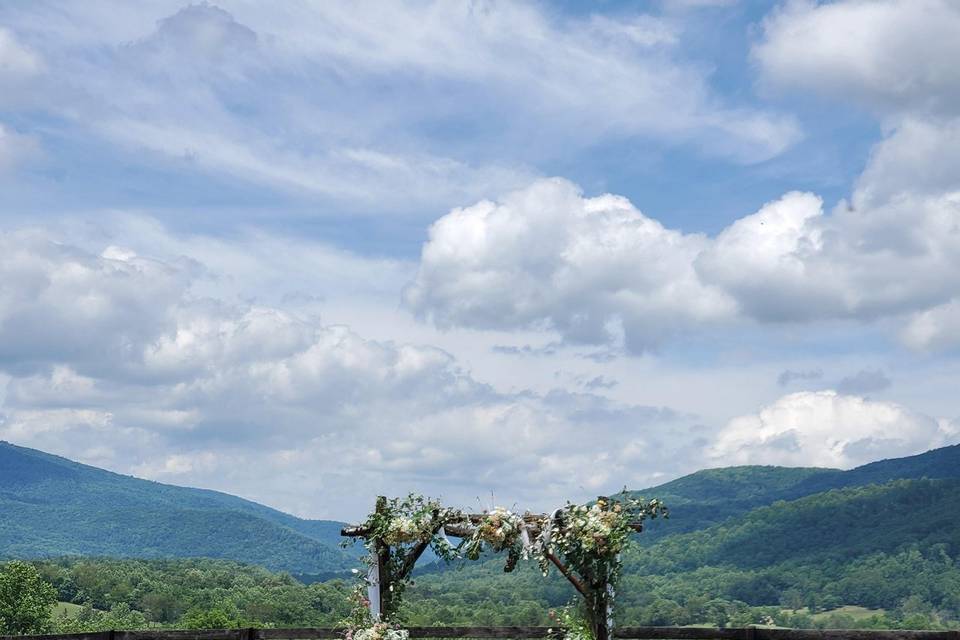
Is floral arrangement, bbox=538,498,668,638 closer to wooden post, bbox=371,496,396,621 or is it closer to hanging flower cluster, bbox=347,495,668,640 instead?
hanging flower cluster, bbox=347,495,668,640

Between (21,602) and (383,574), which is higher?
(383,574)

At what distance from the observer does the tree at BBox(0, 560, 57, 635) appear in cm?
7088

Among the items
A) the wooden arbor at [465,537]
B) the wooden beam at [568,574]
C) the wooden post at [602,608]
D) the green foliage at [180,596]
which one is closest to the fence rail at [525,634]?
the wooden post at [602,608]

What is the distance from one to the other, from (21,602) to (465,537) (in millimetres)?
67563

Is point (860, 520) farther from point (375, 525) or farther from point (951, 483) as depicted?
point (375, 525)

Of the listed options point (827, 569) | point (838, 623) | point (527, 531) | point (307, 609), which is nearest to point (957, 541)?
point (827, 569)

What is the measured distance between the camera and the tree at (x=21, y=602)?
7088 cm

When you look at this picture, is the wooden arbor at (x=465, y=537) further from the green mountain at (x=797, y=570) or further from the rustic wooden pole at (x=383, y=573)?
the green mountain at (x=797, y=570)

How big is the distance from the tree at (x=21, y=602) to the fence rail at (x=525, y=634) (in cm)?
6438

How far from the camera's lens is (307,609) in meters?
88.1

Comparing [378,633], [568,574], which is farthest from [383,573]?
[568,574]

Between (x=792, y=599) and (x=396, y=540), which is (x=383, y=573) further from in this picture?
(x=792, y=599)

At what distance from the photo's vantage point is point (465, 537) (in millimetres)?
13523

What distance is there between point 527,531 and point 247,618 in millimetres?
78380
